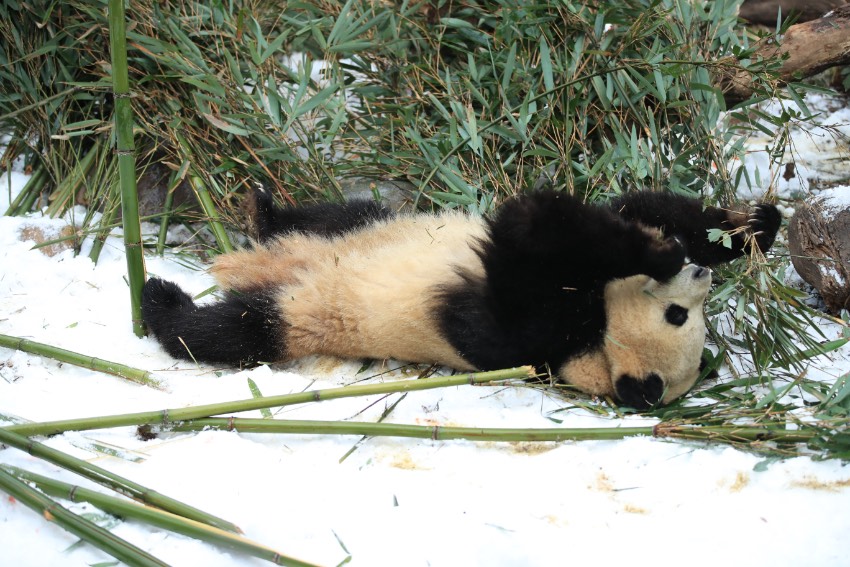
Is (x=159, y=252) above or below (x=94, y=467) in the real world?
above

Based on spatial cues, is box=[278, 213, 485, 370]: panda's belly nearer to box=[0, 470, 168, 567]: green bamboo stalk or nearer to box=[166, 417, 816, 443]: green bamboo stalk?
box=[166, 417, 816, 443]: green bamboo stalk

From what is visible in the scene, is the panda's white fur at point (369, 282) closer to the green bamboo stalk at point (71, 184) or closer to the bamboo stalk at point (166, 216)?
the bamboo stalk at point (166, 216)

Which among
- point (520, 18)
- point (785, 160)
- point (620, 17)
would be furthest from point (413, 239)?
point (785, 160)

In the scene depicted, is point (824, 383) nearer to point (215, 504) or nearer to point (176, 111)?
point (215, 504)

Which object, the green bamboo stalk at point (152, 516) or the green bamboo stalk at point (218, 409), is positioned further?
the green bamboo stalk at point (218, 409)

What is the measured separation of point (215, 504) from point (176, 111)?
78.0 inches

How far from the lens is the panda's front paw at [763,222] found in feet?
8.04

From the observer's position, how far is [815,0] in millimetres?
3648

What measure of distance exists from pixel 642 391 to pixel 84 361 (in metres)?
1.64

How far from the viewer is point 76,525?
4.87 ft

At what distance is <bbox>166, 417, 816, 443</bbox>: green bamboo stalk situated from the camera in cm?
183

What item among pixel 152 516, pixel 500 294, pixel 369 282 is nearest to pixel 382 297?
pixel 369 282

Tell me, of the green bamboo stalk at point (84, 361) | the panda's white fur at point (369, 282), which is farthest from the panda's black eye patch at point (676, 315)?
the green bamboo stalk at point (84, 361)

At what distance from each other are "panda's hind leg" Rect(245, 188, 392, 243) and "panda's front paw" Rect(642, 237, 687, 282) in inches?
41.2
